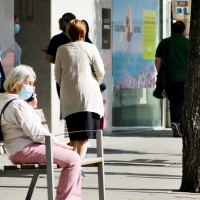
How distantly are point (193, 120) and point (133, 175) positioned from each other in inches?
64.5

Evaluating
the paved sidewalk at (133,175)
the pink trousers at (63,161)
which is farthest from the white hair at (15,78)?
the paved sidewalk at (133,175)

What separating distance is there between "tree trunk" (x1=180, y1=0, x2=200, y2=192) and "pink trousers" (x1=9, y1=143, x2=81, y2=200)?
189cm

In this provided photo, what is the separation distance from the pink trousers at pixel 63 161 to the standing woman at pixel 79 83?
6.96 ft

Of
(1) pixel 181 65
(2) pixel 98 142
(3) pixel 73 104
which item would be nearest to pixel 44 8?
(1) pixel 181 65

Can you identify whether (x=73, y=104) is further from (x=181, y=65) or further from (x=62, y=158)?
(x=181, y=65)

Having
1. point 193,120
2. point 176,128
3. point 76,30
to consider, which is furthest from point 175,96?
point 193,120

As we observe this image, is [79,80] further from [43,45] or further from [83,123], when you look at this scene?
[43,45]

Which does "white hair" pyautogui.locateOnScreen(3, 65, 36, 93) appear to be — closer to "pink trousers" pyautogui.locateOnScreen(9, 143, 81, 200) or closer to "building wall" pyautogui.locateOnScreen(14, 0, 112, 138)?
"pink trousers" pyautogui.locateOnScreen(9, 143, 81, 200)

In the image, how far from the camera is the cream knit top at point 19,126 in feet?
21.4

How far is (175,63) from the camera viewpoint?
14.6 metres

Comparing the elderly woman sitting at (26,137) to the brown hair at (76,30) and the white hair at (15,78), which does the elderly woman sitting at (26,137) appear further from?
the brown hair at (76,30)

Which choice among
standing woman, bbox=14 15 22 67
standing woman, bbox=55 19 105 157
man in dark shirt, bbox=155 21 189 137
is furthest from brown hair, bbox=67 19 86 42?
man in dark shirt, bbox=155 21 189 137

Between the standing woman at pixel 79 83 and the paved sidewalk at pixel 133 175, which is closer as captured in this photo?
the paved sidewalk at pixel 133 175

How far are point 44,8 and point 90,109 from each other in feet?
18.0
